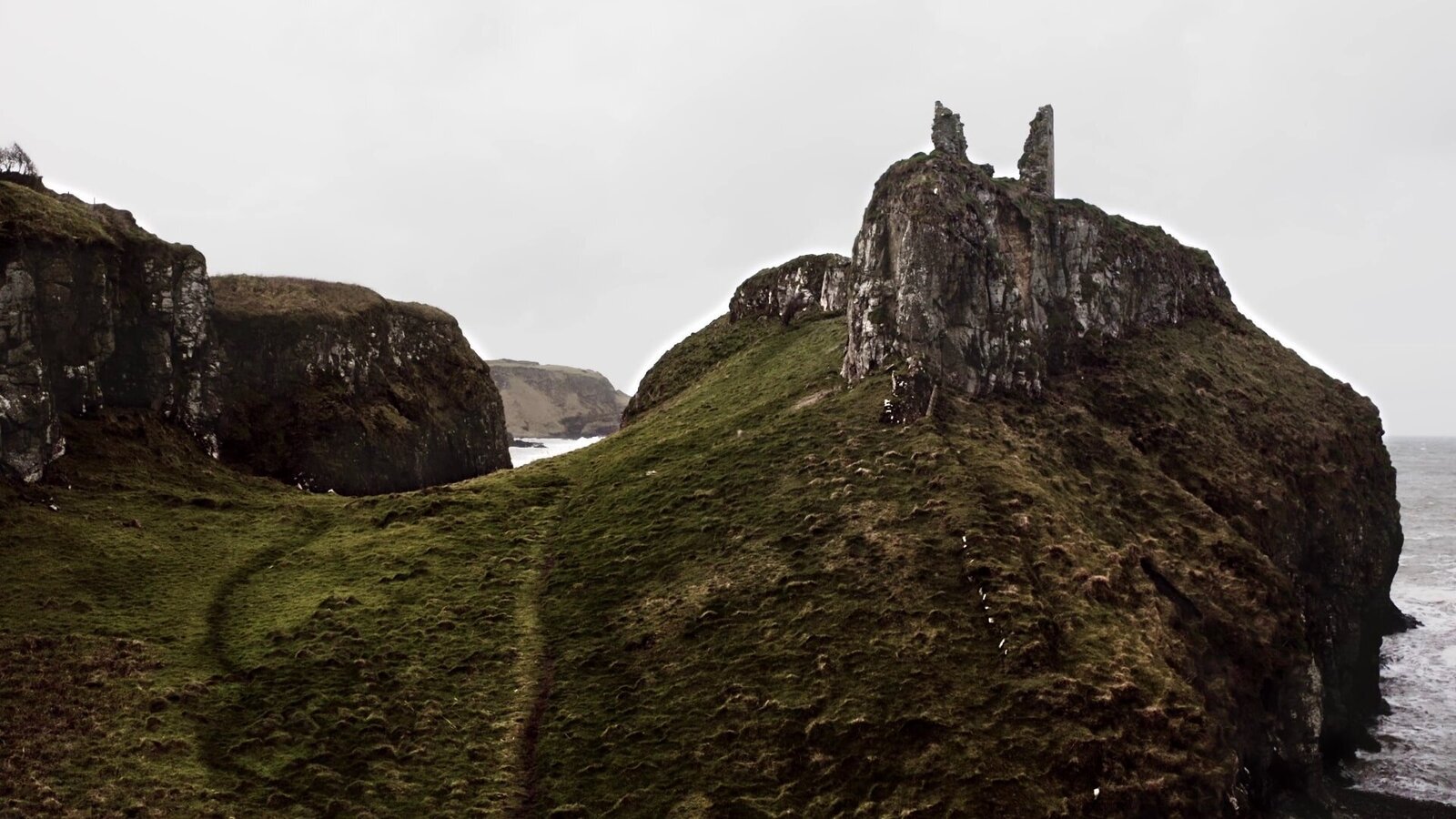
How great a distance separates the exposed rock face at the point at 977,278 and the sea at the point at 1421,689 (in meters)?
30.7

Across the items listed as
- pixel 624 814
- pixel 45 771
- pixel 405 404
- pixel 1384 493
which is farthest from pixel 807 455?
pixel 1384 493

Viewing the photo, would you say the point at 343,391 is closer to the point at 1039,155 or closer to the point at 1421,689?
the point at 1039,155

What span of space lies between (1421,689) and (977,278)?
4745 cm

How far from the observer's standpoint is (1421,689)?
71250 mm

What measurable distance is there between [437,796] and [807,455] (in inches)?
1147

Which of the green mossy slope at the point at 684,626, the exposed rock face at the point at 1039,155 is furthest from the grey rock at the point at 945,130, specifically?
the green mossy slope at the point at 684,626

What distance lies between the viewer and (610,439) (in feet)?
248

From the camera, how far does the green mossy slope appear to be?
1421 inches

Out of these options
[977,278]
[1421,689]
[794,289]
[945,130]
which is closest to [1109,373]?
[977,278]

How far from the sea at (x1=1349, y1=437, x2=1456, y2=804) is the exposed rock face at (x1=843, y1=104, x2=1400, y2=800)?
7.34 feet

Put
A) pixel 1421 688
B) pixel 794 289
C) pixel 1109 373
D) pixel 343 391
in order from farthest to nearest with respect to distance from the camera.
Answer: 1. pixel 794 289
2. pixel 343 391
3. pixel 1421 688
4. pixel 1109 373

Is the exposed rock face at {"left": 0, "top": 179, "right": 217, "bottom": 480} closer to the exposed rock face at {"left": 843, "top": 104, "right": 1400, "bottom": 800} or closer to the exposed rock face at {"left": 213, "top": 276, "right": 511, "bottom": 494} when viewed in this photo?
the exposed rock face at {"left": 213, "top": 276, "right": 511, "bottom": 494}

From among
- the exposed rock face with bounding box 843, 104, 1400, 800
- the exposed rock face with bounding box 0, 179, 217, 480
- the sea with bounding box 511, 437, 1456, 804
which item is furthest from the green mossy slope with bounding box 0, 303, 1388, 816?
the sea with bounding box 511, 437, 1456, 804

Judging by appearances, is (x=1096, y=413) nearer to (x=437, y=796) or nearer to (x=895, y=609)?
(x=895, y=609)
